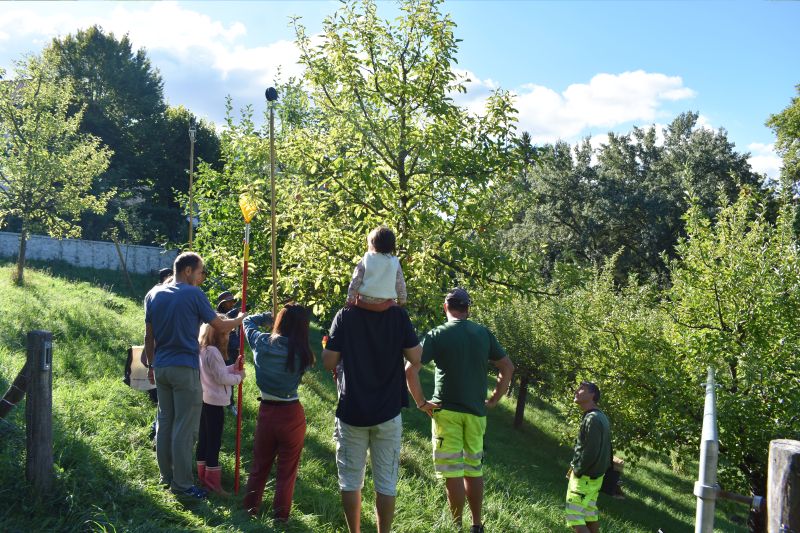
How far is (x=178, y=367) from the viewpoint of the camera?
5.07m

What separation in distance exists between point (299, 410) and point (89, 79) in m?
45.4

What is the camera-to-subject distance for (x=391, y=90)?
8.64 m

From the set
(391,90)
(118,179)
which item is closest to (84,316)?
(391,90)

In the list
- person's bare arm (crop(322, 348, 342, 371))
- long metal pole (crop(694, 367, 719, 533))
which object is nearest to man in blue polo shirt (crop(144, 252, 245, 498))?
person's bare arm (crop(322, 348, 342, 371))

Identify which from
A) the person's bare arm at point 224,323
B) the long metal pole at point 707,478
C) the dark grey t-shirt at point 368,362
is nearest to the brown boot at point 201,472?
the person's bare arm at point 224,323

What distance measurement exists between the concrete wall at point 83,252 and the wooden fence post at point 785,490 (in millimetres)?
28237

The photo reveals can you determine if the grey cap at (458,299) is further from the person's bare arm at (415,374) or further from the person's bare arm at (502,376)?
the person's bare arm at (415,374)

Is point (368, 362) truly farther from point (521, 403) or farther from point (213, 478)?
point (521, 403)

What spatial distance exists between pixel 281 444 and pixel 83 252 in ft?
92.0

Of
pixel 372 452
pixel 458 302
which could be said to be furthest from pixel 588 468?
pixel 372 452

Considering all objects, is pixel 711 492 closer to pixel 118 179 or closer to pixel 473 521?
pixel 473 521

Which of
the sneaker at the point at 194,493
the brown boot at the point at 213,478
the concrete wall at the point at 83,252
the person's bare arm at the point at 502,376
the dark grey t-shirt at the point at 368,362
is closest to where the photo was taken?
the dark grey t-shirt at the point at 368,362

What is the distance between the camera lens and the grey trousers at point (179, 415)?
16.7 ft

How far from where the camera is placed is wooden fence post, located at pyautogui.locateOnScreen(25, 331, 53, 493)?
14.7 ft
